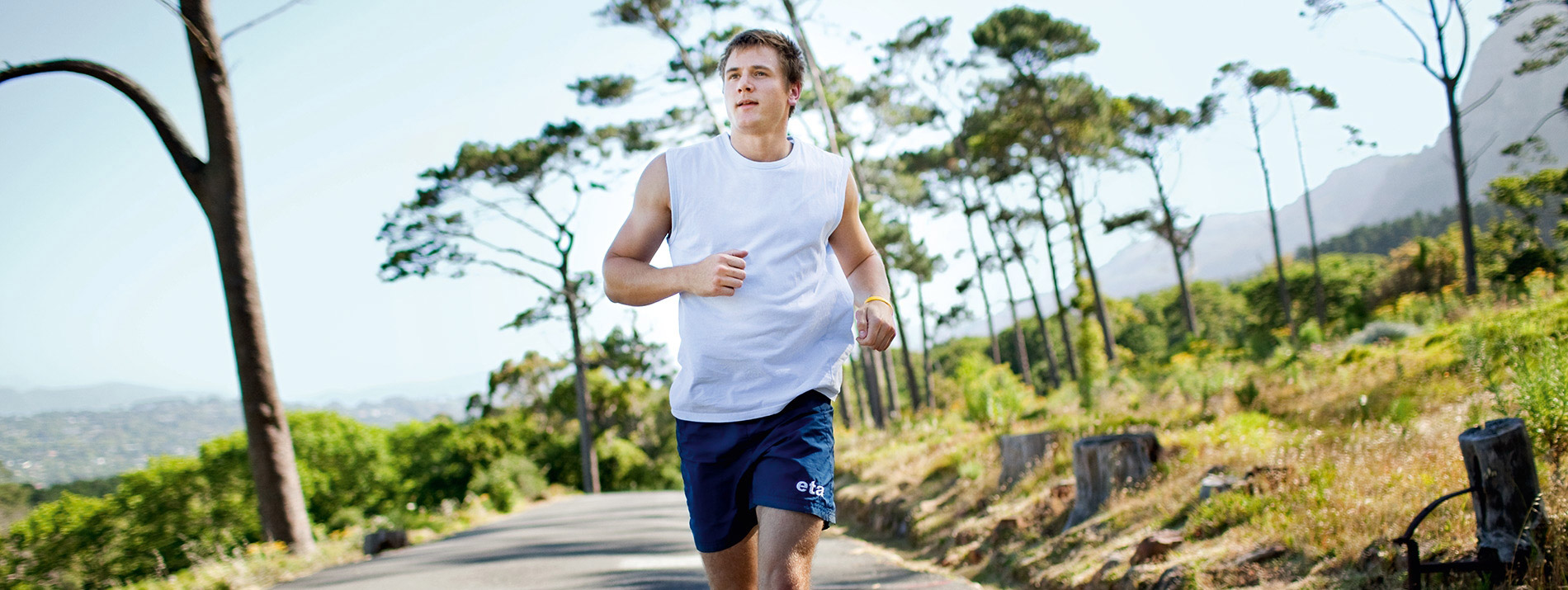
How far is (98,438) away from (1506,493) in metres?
78.9

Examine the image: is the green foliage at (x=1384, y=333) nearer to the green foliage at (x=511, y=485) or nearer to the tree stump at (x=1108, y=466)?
the tree stump at (x=1108, y=466)

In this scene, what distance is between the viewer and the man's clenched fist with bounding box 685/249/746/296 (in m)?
1.74

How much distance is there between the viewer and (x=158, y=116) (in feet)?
29.4

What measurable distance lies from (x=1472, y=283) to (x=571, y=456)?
1283 inches

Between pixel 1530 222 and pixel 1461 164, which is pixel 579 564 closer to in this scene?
pixel 1461 164

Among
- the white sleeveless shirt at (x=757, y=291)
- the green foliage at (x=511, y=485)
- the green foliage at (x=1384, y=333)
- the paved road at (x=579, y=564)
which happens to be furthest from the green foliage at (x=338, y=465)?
the white sleeveless shirt at (x=757, y=291)

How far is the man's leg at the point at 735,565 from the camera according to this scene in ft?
6.28

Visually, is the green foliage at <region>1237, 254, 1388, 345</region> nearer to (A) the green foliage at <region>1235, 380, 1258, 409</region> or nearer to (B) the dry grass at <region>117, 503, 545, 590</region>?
(A) the green foliage at <region>1235, 380, 1258, 409</region>

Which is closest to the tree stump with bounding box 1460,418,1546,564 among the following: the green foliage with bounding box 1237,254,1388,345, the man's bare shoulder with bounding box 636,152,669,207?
the man's bare shoulder with bounding box 636,152,669,207

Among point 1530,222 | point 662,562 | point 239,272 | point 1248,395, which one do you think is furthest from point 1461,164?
point 239,272

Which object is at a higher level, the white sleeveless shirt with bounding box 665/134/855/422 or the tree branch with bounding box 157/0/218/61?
the tree branch with bounding box 157/0/218/61

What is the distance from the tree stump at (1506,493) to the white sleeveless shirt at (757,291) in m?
2.59

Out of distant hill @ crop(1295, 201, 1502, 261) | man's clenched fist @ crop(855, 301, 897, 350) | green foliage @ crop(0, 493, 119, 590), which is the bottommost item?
green foliage @ crop(0, 493, 119, 590)

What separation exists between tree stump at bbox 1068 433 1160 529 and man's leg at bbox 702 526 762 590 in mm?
4899
